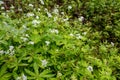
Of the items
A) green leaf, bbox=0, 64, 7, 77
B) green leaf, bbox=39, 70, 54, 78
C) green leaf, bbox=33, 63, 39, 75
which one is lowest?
green leaf, bbox=39, 70, 54, 78

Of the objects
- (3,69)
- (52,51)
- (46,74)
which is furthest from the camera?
(52,51)

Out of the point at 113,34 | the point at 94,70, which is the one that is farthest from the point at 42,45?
the point at 113,34

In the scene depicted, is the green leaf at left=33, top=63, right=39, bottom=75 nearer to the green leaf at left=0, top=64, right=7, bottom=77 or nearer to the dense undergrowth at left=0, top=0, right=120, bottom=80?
the dense undergrowth at left=0, top=0, right=120, bottom=80

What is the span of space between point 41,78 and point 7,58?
0.56 meters

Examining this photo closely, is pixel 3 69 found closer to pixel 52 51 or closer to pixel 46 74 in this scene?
pixel 46 74

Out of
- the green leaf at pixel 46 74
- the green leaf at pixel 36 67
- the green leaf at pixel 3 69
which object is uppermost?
the green leaf at pixel 3 69

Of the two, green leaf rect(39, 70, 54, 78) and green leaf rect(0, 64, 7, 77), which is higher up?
green leaf rect(0, 64, 7, 77)

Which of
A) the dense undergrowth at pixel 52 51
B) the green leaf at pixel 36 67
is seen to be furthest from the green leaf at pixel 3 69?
the green leaf at pixel 36 67

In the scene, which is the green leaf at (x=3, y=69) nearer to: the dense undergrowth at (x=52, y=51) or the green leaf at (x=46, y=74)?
the dense undergrowth at (x=52, y=51)

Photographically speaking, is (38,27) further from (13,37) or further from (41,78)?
(41,78)

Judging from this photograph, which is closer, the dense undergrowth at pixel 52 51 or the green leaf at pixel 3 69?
the green leaf at pixel 3 69

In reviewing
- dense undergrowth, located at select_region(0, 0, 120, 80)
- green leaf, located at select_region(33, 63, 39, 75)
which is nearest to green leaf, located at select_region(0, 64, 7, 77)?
dense undergrowth, located at select_region(0, 0, 120, 80)

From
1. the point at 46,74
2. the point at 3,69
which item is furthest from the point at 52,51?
the point at 3,69

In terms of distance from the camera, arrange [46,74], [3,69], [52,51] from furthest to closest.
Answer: [52,51]
[46,74]
[3,69]
